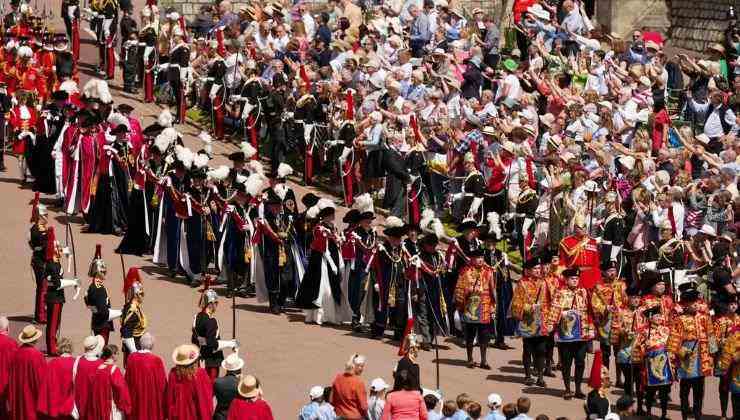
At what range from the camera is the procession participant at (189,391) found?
21.2m

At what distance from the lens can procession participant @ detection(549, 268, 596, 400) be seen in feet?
79.9

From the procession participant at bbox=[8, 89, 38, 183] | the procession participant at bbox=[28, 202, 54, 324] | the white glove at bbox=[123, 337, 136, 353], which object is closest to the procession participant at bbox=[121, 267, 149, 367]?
the white glove at bbox=[123, 337, 136, 353]

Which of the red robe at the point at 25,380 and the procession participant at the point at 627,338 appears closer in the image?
the red robe at the point at 25,380

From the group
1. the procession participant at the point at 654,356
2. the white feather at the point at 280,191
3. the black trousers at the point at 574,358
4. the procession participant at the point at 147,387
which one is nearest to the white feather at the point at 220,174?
the white feather at the point at 280,191

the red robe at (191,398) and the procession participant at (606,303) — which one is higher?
the procession participant at (606,303)

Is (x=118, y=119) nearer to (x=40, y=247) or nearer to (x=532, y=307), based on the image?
(x=40, y=247)

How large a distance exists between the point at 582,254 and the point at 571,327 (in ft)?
6.69

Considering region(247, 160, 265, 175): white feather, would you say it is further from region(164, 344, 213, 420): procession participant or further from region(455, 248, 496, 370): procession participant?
region(164, 344, 213, 420): procession participant

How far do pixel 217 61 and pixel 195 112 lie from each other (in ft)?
5.84

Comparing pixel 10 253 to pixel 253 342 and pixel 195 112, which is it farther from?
pixel 195 112

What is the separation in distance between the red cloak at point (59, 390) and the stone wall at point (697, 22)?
21.7m

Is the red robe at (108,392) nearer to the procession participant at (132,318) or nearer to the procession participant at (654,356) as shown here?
the procession participant at (132,318)

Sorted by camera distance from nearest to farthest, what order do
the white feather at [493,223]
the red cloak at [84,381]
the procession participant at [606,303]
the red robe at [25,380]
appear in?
the red cloak at [84,381]
the red robe at [25,380]
the procession participant at [606,303]
the white feather at [493,223]

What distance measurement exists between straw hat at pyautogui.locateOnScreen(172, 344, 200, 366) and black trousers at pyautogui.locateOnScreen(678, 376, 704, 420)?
595cm
